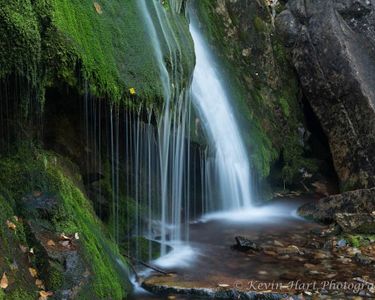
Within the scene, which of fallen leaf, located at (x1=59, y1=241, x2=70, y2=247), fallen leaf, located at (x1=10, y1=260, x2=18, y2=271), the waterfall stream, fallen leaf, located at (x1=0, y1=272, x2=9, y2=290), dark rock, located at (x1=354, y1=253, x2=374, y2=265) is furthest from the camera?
dark rock, located at (x1=354, y1=253, x2=374, y2=265)

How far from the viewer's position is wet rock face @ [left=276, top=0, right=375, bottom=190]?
11.2 metres

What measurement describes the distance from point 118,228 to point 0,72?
3.01m

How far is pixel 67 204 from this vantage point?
4914mm

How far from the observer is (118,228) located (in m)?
6.77

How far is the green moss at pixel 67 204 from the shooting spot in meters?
4.68

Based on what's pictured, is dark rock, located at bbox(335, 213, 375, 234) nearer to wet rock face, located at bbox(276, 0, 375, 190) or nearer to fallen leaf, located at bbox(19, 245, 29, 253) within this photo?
wet rock face, located at bbox(276, 0, 375, 190)

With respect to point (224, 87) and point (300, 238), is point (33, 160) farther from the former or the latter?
point (224, 87)

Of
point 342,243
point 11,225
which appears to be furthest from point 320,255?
point 11,225

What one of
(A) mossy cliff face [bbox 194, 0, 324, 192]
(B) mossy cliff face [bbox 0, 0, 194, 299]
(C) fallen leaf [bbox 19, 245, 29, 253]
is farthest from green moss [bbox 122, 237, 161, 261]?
(A) mossy cliff face [bbox 194, 0, 324, 192]

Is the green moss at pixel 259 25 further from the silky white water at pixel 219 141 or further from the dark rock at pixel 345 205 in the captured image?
the dark rock at pixel 345 205

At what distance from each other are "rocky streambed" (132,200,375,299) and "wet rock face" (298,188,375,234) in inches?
7.7

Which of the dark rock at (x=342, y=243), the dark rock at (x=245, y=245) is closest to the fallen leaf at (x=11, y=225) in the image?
the dark rock at (x=245, y=245)

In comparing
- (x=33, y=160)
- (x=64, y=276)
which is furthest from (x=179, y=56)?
(x=64, y=276)

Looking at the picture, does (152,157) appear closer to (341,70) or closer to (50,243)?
(50,243)
